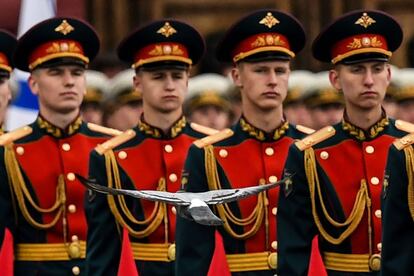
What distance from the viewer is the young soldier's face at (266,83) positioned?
14.6m

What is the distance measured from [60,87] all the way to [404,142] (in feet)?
10.6

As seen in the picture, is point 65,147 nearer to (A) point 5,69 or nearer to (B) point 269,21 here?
(A) point 5,69

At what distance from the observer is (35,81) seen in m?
15.8

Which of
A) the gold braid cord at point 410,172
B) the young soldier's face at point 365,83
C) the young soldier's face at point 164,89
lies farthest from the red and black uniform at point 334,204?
the young soldier's face at point 164,89

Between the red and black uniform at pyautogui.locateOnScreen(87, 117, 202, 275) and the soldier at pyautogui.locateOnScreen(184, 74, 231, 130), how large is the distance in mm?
4719

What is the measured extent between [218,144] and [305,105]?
6.20 meters

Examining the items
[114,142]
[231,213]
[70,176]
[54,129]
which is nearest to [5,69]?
[54,129]

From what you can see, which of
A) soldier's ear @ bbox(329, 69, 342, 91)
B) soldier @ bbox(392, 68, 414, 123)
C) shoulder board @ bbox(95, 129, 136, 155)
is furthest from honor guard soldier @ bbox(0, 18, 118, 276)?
soldier @ bbox(392, 68, 414, 123)

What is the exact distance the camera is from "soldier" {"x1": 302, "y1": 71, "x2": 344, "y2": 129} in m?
20.5

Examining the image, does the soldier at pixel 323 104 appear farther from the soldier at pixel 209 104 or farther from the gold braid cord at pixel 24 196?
the gold braid cord at pixel 24 196

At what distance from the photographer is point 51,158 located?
15.7 metres

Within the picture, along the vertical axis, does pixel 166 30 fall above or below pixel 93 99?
below

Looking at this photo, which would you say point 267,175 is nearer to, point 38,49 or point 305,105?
point 38,49

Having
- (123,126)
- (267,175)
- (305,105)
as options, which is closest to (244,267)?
(267,175)
